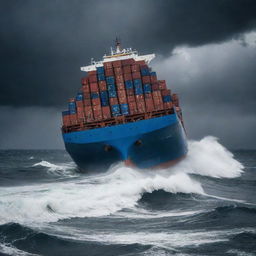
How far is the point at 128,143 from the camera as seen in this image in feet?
99.1

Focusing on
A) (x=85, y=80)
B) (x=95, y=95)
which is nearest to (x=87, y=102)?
(x=95, y=95)

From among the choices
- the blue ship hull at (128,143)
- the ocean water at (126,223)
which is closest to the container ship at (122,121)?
the blue ship hull at (128,143)

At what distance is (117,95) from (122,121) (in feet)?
11.2

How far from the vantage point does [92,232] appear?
13492 millimetres

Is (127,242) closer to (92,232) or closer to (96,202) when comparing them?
(92,232)

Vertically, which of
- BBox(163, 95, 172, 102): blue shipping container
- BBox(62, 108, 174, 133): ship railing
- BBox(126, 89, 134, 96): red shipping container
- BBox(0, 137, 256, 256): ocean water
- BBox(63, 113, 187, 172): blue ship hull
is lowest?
BBox(0, 137, 256, 256): ocean water

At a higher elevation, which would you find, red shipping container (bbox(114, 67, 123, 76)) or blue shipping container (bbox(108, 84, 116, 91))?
red shipping container (bbox(114, 67, 123, 76))

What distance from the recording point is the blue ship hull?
1193 inches

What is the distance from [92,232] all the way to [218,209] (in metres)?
6.90

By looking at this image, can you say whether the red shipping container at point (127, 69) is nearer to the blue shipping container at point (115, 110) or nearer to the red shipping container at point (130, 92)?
the red shipping container at point (130, 92)

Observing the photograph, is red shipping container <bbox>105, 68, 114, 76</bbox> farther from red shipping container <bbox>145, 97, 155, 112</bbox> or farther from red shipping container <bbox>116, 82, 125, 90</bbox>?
red shipping container <bbox>145, 97, 155, 112</bbox>

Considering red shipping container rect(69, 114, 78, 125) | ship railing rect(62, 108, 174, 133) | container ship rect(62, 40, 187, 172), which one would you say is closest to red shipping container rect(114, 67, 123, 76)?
container ship rect(62, 40, 187, 172)

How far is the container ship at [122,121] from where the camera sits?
30.5 meters

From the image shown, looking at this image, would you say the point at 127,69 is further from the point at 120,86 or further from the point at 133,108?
the point at 133,108
